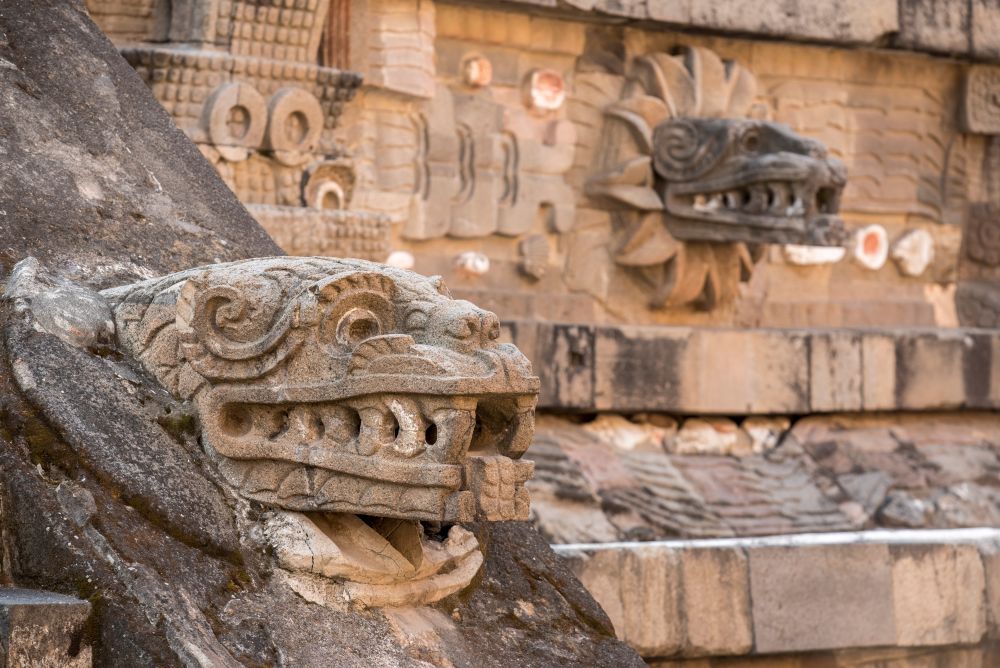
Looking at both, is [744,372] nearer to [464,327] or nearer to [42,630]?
[464,327]

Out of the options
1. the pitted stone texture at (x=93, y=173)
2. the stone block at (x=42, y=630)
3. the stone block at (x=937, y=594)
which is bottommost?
the stone block at (x=937, y=594)

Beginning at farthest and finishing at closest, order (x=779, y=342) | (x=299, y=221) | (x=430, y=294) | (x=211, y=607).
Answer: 1. (x=779, y=342)
2. (x=299, y=221)
3. (x=430, y=294)
4. (x=211, y=607)

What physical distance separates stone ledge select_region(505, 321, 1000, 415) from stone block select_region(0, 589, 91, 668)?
5.55 metres

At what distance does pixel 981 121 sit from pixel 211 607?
869cm

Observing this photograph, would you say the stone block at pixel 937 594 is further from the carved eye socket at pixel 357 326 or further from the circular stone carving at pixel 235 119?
the carved eye socket at pixel 357 326

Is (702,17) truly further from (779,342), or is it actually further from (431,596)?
(431,596)

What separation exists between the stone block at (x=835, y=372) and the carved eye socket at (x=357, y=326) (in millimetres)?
Answer: 6375

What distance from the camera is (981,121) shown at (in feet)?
38.4

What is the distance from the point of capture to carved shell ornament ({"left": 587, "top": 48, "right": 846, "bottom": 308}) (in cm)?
966

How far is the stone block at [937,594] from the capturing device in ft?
28.2

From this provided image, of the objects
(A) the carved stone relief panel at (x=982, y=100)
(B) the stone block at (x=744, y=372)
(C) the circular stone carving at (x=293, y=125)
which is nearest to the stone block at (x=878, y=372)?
(B) the stone block at (x=744, y=372)

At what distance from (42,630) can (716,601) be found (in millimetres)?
4874

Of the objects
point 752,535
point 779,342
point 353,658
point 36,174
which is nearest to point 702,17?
point 779,342

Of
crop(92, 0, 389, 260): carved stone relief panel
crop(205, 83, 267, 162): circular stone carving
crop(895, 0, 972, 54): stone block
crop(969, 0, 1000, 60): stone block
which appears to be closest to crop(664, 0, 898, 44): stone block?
crop(895, 0, 972, 54): stone block
